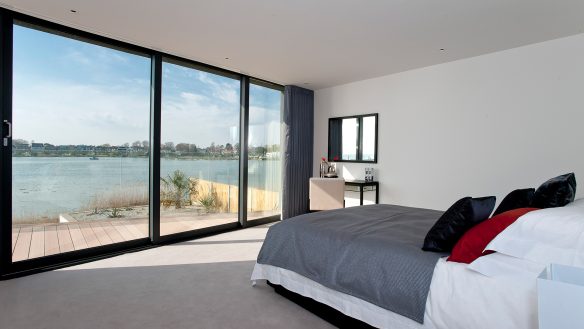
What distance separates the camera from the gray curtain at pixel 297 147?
5340 mm

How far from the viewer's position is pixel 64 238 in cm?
331

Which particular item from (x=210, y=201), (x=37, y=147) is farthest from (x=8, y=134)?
(x=210, y=201)

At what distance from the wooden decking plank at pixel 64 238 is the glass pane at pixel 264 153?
2374 millimetres

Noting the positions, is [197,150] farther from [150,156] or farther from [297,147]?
[297,147]

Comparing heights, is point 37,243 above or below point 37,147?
below

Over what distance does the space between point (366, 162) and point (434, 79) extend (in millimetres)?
1517

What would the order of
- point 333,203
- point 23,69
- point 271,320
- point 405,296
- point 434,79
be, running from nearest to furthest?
1. point 405,296
2. point 271,320
3. point 23,69
4. point 434,79
5. point 333,203

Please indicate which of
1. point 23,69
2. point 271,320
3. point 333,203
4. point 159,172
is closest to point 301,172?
point 333,203

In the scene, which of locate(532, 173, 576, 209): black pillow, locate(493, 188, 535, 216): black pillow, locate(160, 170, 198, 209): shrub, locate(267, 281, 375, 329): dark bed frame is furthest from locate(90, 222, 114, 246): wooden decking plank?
locate(532, 173, 576, 209): black pillow

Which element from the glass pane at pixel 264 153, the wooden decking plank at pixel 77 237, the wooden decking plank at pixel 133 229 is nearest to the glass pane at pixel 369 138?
the glass pane at pixel 264 153

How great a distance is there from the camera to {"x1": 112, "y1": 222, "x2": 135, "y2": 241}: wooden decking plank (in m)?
3.70

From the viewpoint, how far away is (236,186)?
490 centimetres

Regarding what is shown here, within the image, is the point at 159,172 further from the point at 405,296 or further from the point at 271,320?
the point at 405,296

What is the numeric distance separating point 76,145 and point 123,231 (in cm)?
110
